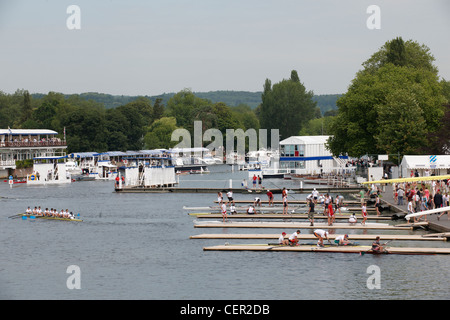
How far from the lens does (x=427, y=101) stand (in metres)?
87.6

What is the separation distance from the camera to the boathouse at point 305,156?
4478 inches

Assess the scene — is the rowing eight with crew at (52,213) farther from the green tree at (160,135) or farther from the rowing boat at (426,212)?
the green tree at (160,135)

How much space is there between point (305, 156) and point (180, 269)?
256 ft

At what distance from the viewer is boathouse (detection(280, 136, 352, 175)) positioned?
113731 millimetres

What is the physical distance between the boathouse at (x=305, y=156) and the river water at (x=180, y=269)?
60.0 m

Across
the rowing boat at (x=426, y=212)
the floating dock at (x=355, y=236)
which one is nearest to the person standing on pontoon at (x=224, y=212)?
the floating dock at (x=355, y=236)

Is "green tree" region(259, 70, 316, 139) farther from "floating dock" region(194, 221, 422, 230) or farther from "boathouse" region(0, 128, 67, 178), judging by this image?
"floating dock" region(194, 221, 422, 230)

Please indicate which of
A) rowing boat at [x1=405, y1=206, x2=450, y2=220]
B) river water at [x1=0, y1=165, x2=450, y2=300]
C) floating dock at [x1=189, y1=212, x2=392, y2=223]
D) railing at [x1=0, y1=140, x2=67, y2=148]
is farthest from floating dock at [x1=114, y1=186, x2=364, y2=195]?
railing at [x1=0, y1=140, x2=67, y2=148]

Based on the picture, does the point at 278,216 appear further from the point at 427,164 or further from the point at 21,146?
the point at 21,146

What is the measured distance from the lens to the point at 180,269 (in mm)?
39031

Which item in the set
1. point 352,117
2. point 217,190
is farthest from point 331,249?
point 352,117

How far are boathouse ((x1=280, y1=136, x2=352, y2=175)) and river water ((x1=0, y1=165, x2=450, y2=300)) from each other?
197 feet
